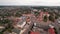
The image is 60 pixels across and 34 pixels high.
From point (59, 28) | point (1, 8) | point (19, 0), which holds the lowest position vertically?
point (59, 28)

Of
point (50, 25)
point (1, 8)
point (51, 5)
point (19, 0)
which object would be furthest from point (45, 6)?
point (1, 8)

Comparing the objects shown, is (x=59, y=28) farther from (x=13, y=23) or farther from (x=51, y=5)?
(x=13, y=23)

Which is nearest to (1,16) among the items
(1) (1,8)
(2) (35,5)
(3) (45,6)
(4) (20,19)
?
(1) (1,8)

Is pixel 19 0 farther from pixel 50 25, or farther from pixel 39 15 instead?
pixel 50 25

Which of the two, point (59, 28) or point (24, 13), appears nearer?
point (59, 28)

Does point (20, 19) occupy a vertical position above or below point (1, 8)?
below

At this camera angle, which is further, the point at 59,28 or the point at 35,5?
the point at 35,5
